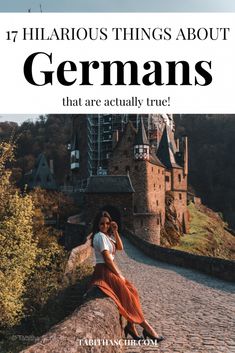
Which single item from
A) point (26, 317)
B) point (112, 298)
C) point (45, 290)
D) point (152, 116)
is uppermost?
point (152, 116)

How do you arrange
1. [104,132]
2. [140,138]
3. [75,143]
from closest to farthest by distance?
[140,138]
[104,132]
[75,143]

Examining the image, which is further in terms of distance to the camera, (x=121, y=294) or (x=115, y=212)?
(x=115, y=212)

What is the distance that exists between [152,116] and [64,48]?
53677 millimetres

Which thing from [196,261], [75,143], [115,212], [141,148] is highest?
[75,143]

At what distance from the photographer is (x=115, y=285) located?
6.48 meters

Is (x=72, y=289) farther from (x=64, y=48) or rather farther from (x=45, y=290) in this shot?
A: (x=64, y=48)

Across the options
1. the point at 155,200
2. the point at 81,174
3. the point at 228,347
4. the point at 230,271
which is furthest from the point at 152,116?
the point at 228,347

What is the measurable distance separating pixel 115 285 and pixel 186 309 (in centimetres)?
356

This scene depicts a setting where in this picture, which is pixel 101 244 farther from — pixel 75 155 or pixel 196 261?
pixel 75 155

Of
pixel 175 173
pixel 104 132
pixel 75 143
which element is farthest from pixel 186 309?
pixel 75 143

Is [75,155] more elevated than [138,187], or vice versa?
[75,155]

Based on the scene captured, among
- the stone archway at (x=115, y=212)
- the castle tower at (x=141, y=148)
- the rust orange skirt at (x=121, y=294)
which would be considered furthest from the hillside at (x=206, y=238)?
the rust orange skirt at (x=121, y=294)

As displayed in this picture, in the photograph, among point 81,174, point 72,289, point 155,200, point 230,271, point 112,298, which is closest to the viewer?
point 112,298

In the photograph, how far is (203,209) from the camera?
70.6 metres
